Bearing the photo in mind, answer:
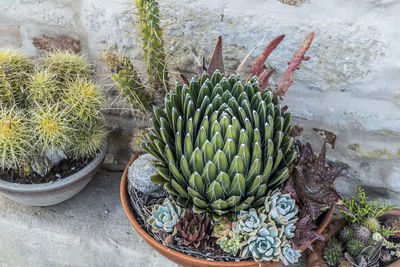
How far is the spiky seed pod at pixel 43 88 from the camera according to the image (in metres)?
1.02

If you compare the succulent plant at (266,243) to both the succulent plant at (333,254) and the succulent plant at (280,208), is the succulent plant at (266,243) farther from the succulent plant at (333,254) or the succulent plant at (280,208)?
the succulent plant at (333,254)

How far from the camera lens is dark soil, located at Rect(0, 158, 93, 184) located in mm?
1120

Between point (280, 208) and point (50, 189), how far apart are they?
0.69 m

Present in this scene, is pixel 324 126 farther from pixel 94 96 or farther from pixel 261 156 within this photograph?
pixel 94 96

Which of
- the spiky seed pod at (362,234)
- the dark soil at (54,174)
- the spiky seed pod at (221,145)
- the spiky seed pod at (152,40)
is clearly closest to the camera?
the spiky seed pod at (221,145)

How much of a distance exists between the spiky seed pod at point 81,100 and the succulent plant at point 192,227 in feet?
1.36

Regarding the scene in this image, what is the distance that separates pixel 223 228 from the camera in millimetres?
870

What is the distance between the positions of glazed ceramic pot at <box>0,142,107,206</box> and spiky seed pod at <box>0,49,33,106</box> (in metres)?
0.25

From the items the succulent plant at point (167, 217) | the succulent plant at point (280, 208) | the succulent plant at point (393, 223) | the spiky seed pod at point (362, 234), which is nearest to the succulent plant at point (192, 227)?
the succulent plant at point (167, 217)

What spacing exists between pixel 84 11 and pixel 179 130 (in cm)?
61

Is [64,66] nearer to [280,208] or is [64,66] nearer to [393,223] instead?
[280,208]

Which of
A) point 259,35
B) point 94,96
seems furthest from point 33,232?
point 259,35

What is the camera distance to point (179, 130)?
835 millimetres

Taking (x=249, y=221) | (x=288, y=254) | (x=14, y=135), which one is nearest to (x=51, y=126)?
(x=14, y=135)
